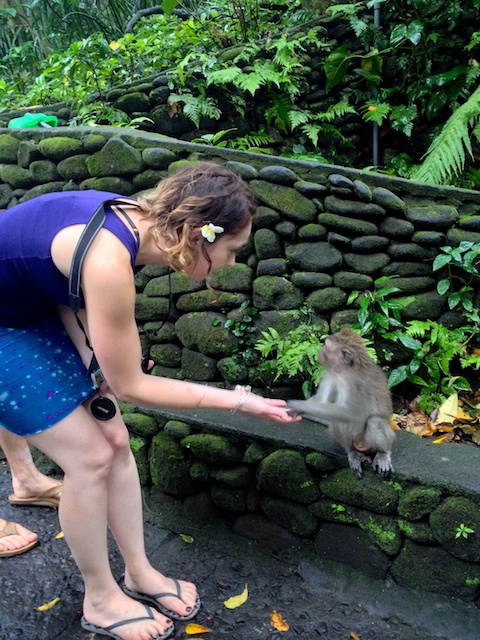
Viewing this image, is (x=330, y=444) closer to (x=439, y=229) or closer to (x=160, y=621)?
(x=160, y=621)

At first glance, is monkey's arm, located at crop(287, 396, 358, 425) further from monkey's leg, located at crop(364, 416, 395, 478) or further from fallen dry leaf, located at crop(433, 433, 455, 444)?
fallen dry leaf, located at crop(433, 433, 455, 444)

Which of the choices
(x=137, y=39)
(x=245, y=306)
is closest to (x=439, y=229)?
(x=245, y=306)

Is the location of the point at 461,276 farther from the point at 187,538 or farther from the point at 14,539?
the point at 14,539

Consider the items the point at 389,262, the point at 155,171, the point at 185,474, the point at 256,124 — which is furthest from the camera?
the point at 256,124

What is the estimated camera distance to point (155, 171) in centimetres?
412

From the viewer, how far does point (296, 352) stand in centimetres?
358

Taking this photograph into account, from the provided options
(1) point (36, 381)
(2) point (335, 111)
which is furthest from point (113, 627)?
(2) point (335, 111)

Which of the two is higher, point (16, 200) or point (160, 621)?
point (16, 200)

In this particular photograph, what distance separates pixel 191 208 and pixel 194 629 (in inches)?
75.6

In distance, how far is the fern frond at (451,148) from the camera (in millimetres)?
4293

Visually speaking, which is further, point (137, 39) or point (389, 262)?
point (137, 39)

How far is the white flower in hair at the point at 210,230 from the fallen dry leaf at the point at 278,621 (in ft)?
6.33

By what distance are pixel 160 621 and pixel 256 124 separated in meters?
4.11

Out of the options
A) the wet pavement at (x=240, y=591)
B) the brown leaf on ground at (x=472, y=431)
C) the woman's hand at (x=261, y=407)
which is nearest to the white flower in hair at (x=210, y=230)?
the woman's hand at (x=261, y=407)
